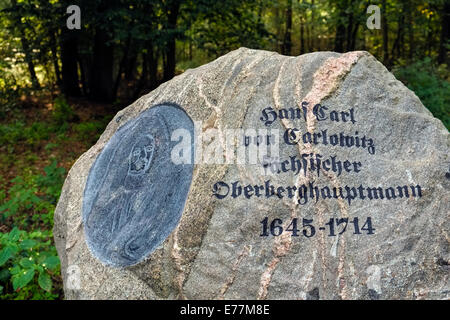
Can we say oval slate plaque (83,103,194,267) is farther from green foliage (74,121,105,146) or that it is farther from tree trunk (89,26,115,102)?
tree trunk (89,26,115,102)

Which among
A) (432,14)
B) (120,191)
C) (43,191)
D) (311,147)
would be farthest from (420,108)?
(432,14)

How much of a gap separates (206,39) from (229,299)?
6.22 meters

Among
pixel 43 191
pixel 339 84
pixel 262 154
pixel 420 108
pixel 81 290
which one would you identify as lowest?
pixel 43 191

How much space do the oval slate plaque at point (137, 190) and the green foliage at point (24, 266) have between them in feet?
1.63

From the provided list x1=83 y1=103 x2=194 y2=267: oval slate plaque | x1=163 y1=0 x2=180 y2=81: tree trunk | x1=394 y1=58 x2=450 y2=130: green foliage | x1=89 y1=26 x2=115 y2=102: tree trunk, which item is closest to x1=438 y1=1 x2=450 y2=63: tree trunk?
x1=394 y1=58 x2=450 y2=130: green foliage

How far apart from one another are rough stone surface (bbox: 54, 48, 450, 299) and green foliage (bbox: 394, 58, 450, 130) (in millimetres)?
3662

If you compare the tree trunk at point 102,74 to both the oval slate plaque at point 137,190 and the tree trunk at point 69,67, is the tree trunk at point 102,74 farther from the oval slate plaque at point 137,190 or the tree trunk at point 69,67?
the oval slate plaque at point 137,190

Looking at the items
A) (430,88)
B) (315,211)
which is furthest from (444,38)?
(315,211)

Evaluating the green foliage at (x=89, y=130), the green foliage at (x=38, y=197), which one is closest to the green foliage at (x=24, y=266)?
the green foliage at (x=38, y=197)

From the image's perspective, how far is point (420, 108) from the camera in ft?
10.3

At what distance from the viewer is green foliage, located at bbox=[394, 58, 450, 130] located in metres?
6.34
